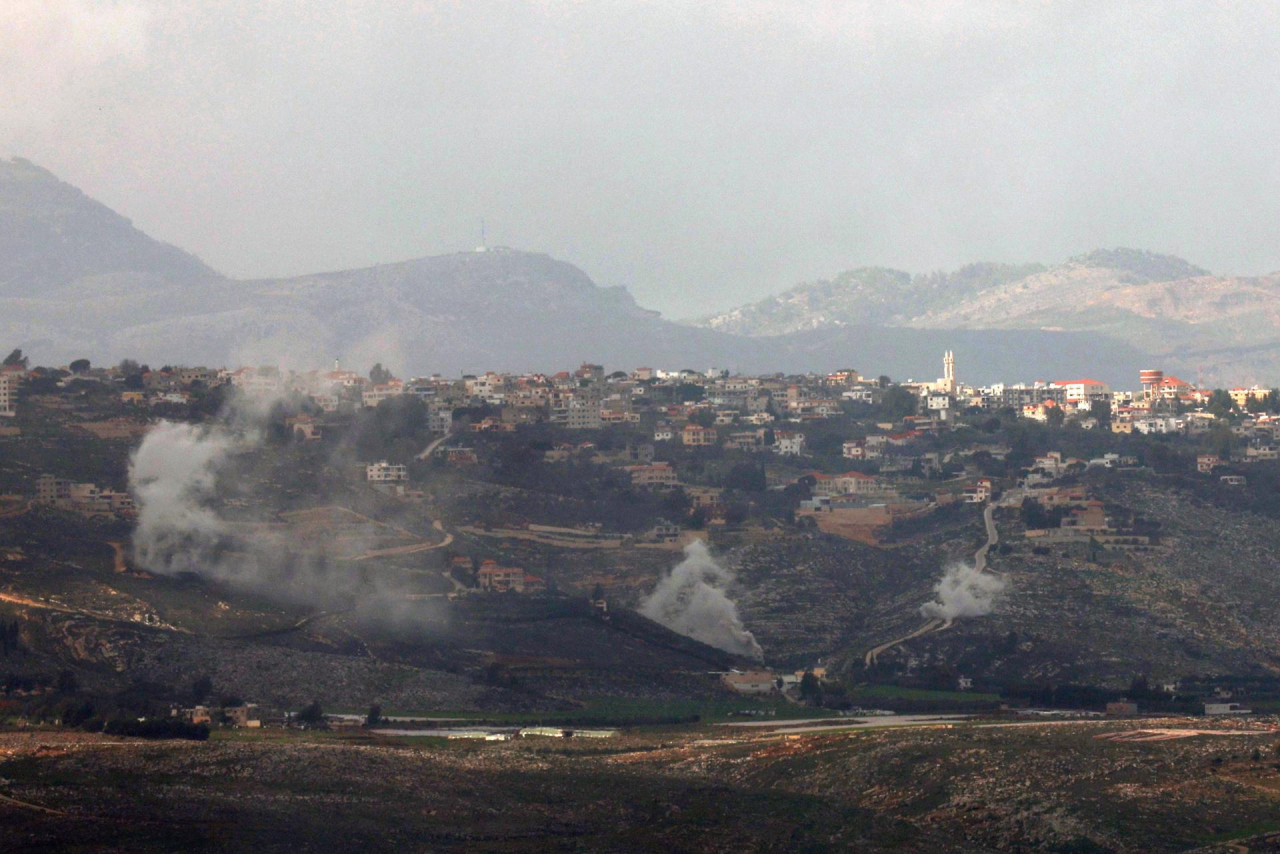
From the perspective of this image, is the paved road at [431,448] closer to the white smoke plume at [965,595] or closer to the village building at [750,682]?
the white smoke plume at [965,595]

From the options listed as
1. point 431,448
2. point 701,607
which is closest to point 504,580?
point 701,607

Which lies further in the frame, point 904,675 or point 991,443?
point 991,443

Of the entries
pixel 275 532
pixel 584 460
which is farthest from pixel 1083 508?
pixel 275 532

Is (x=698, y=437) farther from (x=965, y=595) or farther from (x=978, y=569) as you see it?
(x=965, y=595)

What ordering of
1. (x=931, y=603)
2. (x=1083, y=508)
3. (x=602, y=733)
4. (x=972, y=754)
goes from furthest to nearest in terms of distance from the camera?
(x=1083, y=508) → (x=931, y=603) → (x=602, y=733) → (x=972, y=754)

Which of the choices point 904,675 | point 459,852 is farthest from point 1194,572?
point 459,852

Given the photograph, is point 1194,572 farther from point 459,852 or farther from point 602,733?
point 459,852

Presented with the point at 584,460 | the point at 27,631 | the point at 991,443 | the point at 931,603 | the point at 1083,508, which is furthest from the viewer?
the point at 991,443
